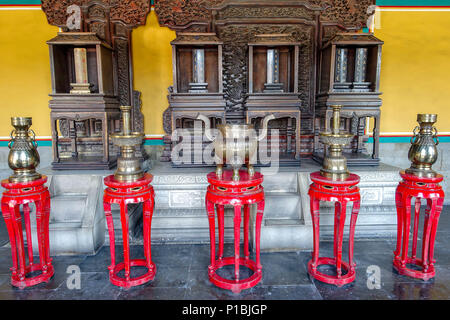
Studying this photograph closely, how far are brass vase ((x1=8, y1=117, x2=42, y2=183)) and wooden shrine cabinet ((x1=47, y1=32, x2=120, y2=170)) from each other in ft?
3.11

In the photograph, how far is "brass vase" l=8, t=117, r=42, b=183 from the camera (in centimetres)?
210

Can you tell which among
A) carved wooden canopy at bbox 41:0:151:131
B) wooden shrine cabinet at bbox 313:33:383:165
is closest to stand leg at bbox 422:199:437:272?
wooden shrine cabinet at bbox 313:33:383:165

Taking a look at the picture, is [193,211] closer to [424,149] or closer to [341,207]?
[341,207]

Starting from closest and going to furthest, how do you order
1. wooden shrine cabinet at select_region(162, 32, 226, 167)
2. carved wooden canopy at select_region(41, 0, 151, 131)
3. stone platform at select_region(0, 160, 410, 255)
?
stone platform at select_region(0, 160, 410, 255)
wooden shrine cabinet at select_region(162, 32, 226, 167)
carved wooden canopy at select_region(41, 0, 151, 131)

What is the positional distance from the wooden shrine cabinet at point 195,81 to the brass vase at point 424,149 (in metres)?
1.77

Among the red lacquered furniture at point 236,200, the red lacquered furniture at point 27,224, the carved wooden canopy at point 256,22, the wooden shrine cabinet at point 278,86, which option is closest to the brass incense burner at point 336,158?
the red lacquered furniture at point 236,200

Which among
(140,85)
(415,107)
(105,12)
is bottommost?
(415,107)

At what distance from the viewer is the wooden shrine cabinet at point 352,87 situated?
10.7ft

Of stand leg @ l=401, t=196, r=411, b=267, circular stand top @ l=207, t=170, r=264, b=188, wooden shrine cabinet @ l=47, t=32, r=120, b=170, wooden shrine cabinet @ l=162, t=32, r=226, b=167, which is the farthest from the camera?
wooden shrine cabinet @ l=162, t=32, r=226, b=167

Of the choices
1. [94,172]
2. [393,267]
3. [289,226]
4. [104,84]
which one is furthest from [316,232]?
[104,84]

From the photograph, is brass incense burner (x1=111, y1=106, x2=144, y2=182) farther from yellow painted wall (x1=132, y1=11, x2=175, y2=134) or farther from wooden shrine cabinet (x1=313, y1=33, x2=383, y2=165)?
wooden shrine cabinet (x1=313, y1=33, x2=383, y2=165)

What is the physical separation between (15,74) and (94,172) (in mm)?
1858
